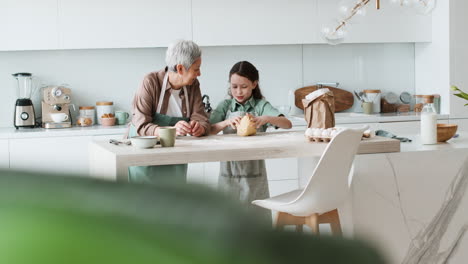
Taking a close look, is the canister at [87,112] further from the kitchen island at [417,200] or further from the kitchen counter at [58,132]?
the kitchen island at [417,200]

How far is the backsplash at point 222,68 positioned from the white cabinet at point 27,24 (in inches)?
13.2

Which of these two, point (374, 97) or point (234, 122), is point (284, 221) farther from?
point (374, 97)

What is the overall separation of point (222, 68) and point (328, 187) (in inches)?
96.7

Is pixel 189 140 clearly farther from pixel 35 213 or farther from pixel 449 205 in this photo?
pixel 35 213

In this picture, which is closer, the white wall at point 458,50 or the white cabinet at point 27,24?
the white cabinet at point 27,24

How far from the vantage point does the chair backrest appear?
243 cm

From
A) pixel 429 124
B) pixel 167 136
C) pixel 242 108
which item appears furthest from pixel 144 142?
A: pixel 429 124

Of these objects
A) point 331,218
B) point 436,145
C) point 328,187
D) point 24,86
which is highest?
point 24,86

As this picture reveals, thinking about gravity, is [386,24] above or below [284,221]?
above

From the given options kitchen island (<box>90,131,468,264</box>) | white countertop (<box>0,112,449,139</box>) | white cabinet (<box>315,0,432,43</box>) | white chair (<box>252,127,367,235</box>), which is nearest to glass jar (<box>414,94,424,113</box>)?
white countertop (<box>0,112,449,139</box>)

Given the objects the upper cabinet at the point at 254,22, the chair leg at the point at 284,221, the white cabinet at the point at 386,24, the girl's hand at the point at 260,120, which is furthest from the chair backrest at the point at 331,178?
the white cabinet at the point at 386,24

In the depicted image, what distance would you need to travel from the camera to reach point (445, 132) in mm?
2922

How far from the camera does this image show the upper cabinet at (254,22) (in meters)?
4.42

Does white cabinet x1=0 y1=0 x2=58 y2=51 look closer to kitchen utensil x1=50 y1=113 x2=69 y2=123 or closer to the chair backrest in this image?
kitchen utensil x1=50 y1=113 x2=69 y2=123
